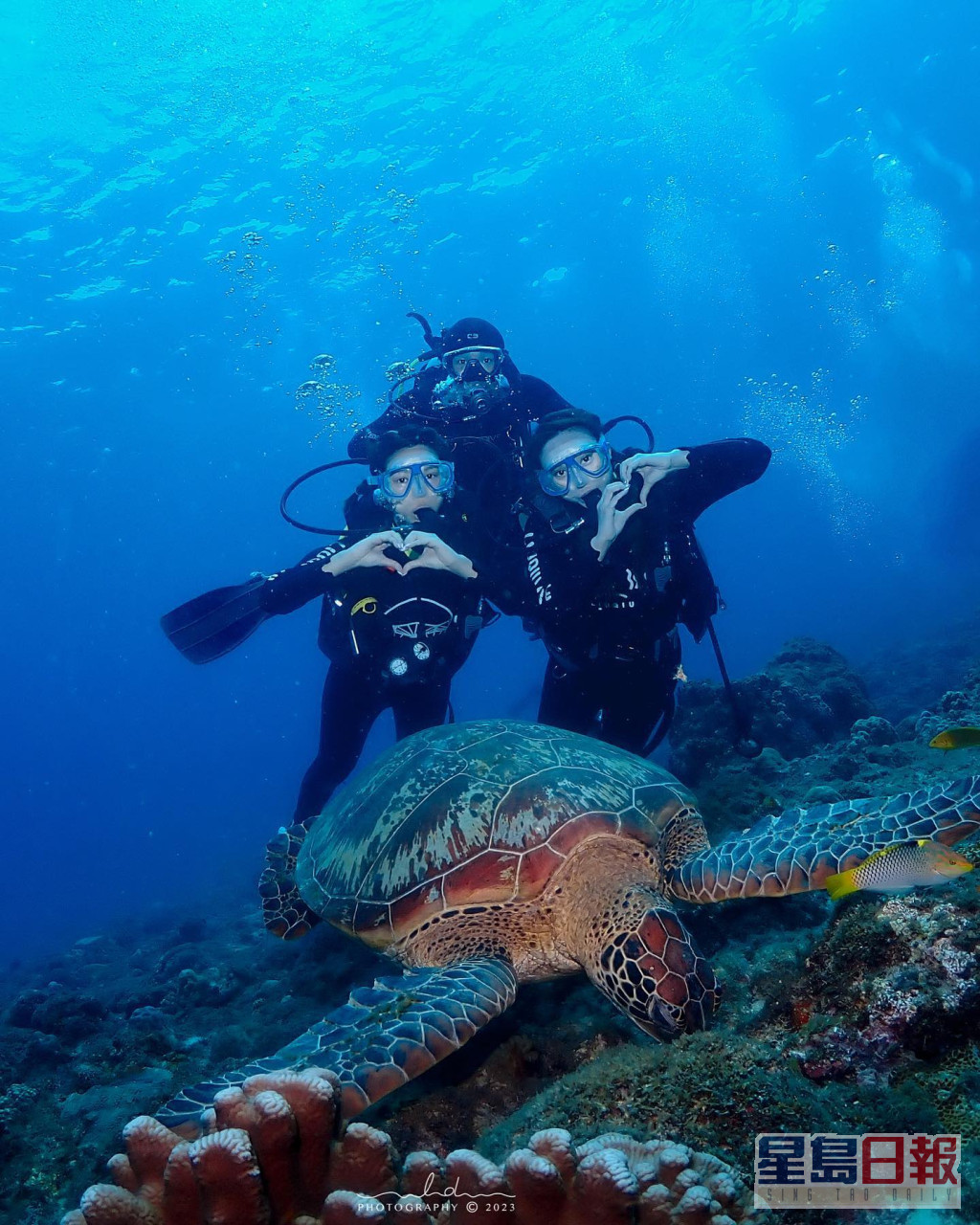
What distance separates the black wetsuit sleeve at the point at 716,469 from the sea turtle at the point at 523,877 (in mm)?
2171

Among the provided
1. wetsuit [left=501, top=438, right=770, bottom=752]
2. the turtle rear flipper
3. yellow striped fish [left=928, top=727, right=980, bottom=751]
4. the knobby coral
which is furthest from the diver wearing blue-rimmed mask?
the knobby coral

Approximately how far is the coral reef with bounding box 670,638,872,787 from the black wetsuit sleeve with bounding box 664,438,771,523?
3500 millimetres

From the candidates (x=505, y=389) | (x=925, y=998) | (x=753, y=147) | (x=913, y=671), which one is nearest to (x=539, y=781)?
(x=925, y=998)

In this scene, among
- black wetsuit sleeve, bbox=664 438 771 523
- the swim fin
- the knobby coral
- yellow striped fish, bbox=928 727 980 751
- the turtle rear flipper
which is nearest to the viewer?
the knobby coral

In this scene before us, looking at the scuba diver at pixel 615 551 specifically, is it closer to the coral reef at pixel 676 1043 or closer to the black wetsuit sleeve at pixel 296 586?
the coral reef at pixel 676 1043

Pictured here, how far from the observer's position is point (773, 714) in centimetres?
811

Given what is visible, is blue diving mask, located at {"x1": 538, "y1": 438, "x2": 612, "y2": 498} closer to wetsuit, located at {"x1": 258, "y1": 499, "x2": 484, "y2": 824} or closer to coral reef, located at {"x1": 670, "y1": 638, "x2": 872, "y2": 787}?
wetsuit, located at {"x1": 258, "y1": 499, "x2": 484, "y2": 824}

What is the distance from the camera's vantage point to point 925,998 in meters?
1.95

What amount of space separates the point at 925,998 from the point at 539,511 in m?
4.11

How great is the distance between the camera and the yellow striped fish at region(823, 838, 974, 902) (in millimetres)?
1978

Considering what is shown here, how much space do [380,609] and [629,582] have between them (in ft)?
7.31

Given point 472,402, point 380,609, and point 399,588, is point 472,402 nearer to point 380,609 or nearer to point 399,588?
point 399,588

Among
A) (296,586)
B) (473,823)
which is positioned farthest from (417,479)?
(473,823)

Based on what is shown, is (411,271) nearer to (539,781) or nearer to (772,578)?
(539,781)
